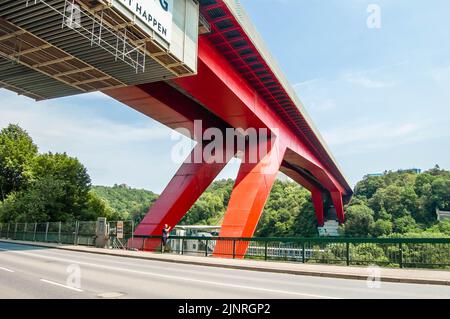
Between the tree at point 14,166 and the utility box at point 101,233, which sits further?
the tree at point 14,166

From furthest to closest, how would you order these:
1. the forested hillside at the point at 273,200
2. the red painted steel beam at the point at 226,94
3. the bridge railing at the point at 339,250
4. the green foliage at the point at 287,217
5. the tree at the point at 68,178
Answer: the green foliage at the point at 287,217, the tree at the point at 68,178, the forested hillside at the point at 273,200, the red painted steel beam at the point at 226,94, the bridge railing at the point at 339,250

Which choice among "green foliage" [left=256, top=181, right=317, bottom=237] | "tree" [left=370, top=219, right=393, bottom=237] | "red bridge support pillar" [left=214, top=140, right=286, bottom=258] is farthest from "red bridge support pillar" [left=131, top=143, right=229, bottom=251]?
"green foliage" [left=256, top=181, right=317, bottom=237]

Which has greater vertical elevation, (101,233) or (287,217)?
(287,217)

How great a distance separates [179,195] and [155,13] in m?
15.0

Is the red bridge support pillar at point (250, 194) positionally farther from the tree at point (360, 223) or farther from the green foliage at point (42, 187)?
the tree at point (360, 223)

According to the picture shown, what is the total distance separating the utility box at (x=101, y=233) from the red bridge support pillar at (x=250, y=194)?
784 centimetres

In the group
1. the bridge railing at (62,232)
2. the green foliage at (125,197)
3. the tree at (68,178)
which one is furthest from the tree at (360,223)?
the green foliage at (125,197)

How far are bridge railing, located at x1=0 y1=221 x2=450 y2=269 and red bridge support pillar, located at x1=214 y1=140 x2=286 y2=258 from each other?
1.97 metres

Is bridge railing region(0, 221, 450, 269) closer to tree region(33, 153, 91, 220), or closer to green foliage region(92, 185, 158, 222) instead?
tree region(33, 153, 91, 220)

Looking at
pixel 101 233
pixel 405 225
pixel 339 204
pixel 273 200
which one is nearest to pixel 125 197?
pixel 273 200

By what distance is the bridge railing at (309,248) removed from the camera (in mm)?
14961

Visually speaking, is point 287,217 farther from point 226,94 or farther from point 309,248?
Result: point 309,248

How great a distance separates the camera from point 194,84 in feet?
64.8
